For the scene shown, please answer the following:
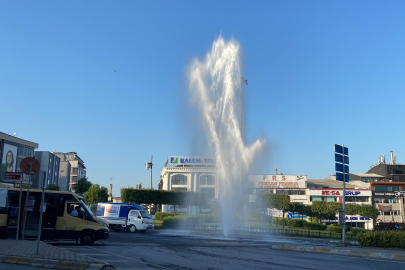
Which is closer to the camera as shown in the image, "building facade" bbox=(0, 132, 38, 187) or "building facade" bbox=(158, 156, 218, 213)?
"building facade" bbox=(0, 132, 38, 187)

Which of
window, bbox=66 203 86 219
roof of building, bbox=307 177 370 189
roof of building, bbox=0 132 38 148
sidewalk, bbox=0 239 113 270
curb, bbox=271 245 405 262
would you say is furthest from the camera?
roof of building, bbox=307 177 370 189

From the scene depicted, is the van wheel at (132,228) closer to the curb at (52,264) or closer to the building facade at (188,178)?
the curb at (52,264)

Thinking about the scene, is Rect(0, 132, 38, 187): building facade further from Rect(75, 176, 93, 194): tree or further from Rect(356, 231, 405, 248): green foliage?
Rect(356, 231, 405, 248): green foliage

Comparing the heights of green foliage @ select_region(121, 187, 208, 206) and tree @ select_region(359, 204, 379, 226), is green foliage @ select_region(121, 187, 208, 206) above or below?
above

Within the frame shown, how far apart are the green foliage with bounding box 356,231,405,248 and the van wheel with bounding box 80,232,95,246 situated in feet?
45.7

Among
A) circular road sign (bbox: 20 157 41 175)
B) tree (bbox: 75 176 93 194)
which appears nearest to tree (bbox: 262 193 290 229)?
circular road sign (bbox: 20 157 41 175)

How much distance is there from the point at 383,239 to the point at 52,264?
1582 cm

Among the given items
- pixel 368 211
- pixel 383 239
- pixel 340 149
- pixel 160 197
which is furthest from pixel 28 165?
pixel 368 211

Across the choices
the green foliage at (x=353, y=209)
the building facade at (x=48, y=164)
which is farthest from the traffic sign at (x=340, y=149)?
the building facade at (x=48, y=164)

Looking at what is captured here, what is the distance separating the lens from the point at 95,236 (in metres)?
18.4

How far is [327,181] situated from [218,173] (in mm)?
78869

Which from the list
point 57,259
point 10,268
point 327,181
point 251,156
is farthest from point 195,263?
point 327,181

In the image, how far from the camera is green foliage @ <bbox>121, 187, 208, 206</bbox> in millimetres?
49281

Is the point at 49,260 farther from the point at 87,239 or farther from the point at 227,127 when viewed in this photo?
the point at 227,127
